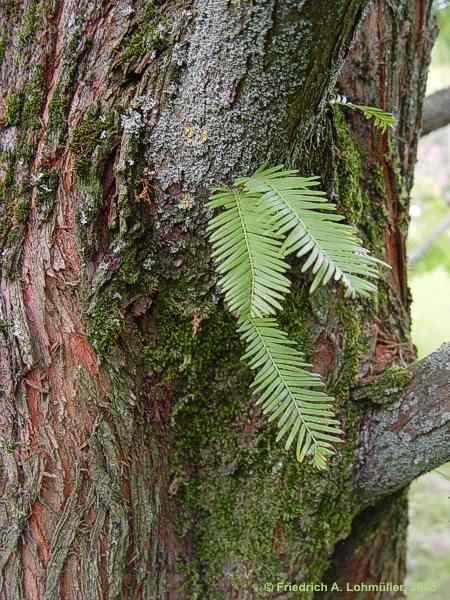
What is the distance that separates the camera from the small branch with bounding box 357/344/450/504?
1.03 metres

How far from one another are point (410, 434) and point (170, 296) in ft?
1.71

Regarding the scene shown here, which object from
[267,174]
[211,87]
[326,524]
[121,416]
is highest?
[211,87]

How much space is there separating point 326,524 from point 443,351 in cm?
43

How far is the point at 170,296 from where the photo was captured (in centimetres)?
103

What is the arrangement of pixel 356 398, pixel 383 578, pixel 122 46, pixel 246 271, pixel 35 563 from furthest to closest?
pixel 383 578 < pixel 356 398 < pixel 35 563 < pixel 122 46 < pixel 246 271

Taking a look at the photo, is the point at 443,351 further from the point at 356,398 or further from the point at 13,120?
the point at 13,120

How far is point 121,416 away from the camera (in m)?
1.04

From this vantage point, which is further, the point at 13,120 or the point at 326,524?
the point at 326,524

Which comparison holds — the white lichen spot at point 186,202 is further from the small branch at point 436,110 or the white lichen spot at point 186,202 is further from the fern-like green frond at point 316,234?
the small branch at point 436,110

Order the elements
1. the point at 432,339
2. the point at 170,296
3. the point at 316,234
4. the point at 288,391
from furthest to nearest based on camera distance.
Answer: the point at 432,339, the point at 170,296, the point at 288,391, the point at 316,234

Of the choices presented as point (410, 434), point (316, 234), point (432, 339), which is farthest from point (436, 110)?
point (432, 339)

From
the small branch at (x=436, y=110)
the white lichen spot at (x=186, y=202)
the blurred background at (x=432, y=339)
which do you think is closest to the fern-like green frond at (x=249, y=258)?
the white lichen spot at (x=186, y=202)

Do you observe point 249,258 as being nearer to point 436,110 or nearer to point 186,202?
point 186,202

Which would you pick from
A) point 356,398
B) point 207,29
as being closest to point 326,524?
point 356,398
